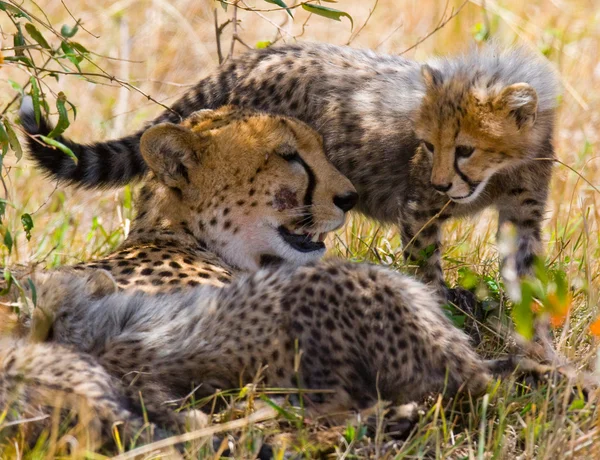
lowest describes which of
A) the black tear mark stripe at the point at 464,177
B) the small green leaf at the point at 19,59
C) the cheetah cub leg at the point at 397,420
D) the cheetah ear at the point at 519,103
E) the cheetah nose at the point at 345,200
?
the cheetah cub leg at the point at 397,420

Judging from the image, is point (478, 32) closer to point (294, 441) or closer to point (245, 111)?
point (245, 111)

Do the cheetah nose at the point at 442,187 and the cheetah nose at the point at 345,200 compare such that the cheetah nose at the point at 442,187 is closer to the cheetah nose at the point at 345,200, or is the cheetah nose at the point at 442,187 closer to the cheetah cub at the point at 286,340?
the cheetah nose at the point at 345,200

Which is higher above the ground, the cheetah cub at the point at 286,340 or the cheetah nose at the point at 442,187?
the cheetah nose at the point at 442,187

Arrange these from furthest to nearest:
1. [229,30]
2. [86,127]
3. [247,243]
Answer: [229,30] → [86,127] → [247,243]

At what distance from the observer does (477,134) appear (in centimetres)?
393

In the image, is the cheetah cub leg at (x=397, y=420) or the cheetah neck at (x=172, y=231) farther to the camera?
the cheetah neck at (x=172, y=231)

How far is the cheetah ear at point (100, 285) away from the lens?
3008 millimetres

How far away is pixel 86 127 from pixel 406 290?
4.01 m

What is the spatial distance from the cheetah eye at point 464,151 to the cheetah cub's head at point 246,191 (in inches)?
17.2

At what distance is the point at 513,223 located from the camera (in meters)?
4.22

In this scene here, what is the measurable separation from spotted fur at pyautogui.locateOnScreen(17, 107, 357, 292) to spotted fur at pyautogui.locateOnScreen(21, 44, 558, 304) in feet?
0.73

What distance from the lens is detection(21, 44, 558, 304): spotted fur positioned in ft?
12.9

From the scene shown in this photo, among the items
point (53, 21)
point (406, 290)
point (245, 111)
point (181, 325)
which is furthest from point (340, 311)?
point (53, 21)

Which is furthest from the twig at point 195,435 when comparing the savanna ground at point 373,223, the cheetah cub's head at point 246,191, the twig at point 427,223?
the twig at point 427,223
